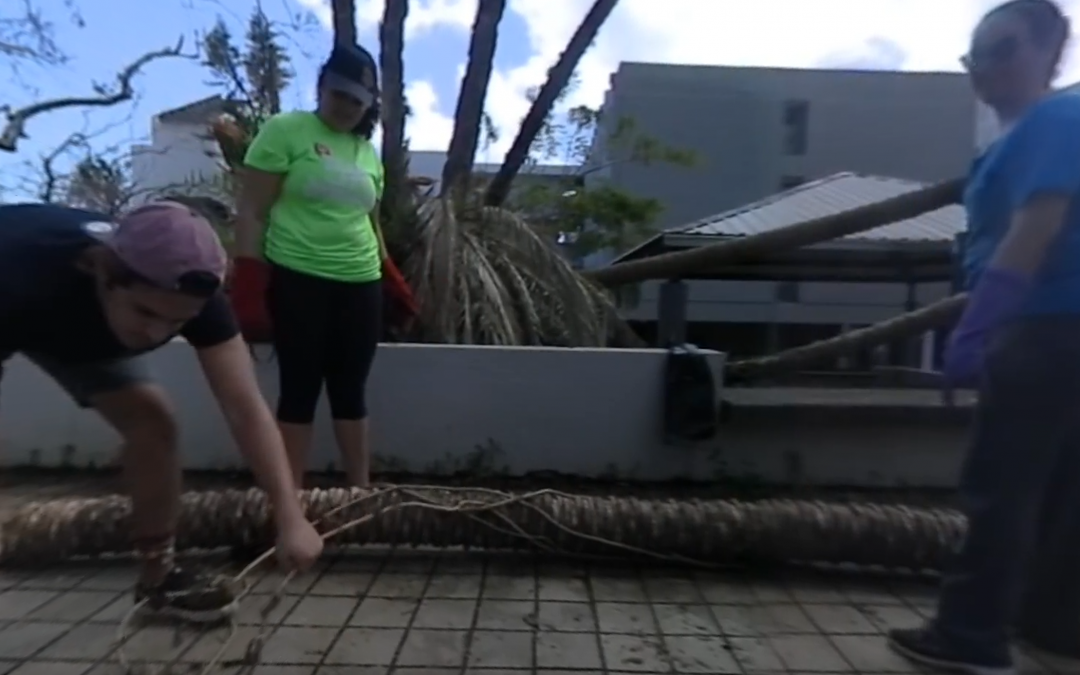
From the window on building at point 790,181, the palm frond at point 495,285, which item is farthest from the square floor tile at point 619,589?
the window on building at point 790,181

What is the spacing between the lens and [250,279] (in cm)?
382

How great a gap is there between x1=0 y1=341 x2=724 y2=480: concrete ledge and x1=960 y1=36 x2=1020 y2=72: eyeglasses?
229 cm

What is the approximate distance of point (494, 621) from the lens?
9.45ft

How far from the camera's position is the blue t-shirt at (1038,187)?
232cm

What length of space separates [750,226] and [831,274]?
73 centimetres

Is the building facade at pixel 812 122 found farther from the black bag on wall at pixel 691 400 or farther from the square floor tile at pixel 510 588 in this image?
the square floor tile at pixel 510 588

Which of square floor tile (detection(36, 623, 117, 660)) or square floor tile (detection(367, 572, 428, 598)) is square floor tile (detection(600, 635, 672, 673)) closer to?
square floor tile (detection(367, 572, 428, 598))

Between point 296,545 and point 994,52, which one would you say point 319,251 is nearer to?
point 296,545

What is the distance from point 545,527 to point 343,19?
3.85m

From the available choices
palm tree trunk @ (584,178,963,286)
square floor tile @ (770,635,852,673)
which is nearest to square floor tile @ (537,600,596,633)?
square floor tile @ (770,635,852,673)

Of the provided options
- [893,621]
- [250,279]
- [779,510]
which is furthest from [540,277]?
[893,621]

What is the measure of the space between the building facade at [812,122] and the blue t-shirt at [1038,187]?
31.1 meters

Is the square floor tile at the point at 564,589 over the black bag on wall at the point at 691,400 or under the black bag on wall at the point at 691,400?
under

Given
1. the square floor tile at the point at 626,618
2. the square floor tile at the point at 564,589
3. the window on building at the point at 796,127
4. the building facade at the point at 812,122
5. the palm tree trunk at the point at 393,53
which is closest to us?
the square floor tile at the point at 626,618
